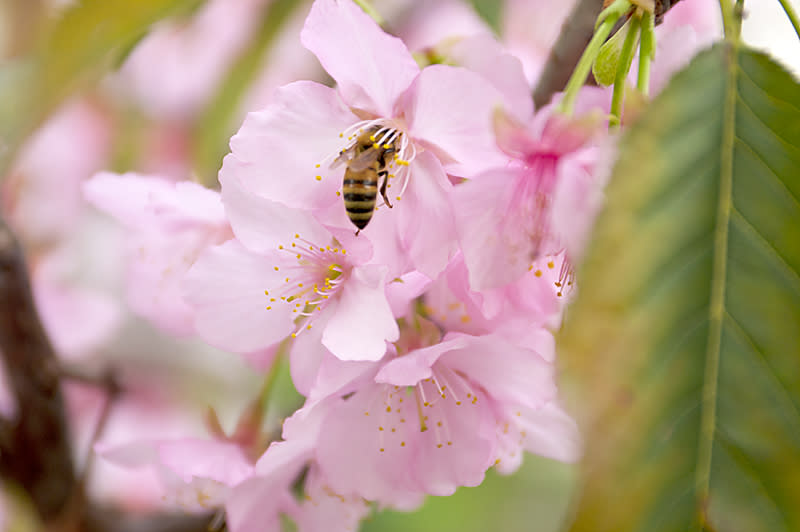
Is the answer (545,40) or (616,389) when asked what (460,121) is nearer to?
(616,389)

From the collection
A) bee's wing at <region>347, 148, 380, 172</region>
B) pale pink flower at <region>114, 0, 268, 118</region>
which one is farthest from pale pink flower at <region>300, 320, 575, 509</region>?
pale pink flower at <region>114, 0, 268, 118</region>

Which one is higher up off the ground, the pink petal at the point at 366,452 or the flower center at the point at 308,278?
the flower center at the point at 308,278

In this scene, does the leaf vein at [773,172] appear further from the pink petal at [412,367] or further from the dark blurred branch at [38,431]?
the dark blurred branch at [38,431]

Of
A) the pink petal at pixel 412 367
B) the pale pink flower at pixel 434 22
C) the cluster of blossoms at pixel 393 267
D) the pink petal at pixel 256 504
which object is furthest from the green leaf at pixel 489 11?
the pale pink flower at pixel 434 22

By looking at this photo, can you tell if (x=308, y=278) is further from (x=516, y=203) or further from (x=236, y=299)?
(x=516, y=203)

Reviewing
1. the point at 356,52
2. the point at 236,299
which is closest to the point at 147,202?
the point at 236,299

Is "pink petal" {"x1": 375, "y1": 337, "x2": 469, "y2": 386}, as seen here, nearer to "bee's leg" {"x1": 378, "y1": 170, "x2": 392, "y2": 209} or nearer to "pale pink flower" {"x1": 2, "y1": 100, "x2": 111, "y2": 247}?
"bee's leg" {"x1": 378, "y1": 170, "x2": 392, "y2": 209}

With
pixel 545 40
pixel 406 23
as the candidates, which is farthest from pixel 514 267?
pixel 545 40
